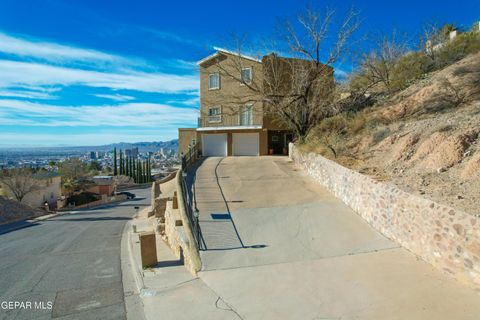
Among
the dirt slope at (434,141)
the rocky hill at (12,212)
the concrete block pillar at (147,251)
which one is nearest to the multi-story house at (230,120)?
the dirt slope at (434,141)

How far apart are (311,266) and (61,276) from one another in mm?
7914

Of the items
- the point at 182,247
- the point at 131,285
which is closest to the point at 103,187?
the point at 131,285

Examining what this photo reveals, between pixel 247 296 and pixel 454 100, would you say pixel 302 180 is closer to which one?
pixel 454 100

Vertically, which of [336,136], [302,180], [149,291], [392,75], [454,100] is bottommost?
[149,291]

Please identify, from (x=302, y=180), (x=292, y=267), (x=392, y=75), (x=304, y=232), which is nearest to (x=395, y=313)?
(x=292, y=267)

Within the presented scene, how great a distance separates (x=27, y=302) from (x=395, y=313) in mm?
8310

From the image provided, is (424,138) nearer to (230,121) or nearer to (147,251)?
(147,251)

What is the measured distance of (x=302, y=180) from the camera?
14.2 metres

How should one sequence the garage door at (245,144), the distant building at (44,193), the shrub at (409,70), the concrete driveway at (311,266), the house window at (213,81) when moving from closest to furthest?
1. the concrete driveway at (311,266)
2. the shrub at (409,70)
3. the garage door at (245,144)
4. the house window at (213,81)
5. the distant building at (44,193)

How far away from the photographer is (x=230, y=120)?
26.0 m

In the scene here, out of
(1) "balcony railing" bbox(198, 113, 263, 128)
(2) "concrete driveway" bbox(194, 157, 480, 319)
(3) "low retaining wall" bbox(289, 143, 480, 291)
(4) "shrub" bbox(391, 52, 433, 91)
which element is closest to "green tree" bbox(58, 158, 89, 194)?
(1) "balcony railing" bbox(198, 113, 263, 128)

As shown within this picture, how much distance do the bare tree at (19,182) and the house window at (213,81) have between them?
25283 mm

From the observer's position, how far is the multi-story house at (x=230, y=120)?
24.5 m

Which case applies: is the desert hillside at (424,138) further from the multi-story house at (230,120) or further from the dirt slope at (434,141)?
the multi-story house at (230,120)
